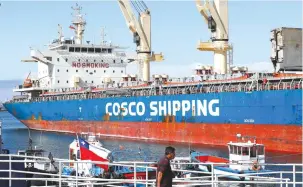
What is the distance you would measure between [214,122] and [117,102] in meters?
10.1

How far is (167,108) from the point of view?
107 feet

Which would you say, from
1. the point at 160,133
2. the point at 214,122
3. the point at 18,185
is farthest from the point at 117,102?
the point at 18,185

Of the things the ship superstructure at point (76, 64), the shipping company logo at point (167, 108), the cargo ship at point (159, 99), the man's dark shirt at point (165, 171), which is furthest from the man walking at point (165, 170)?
the ship superstructure at point (76, 64)

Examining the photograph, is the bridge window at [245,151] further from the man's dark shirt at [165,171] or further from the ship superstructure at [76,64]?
the ship superstructure at [76,64]

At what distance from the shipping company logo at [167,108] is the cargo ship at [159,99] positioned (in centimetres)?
6

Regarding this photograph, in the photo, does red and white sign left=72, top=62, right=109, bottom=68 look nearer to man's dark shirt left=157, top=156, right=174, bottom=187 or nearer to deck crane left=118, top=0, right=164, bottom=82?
deck crane left=118, top=0, right=164, bottom=82

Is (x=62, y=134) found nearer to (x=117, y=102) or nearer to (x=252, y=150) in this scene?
(x=117, y=102)

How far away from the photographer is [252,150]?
1848cm

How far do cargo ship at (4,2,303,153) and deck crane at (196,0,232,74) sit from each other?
1275 millimetres

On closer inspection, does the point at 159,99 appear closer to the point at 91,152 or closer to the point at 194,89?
the point at 194,89

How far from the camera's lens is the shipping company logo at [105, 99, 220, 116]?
29.5m

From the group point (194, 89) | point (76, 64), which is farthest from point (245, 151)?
point (76, 64)

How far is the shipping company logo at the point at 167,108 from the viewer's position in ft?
96.7

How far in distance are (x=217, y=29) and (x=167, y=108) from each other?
19.3ft
